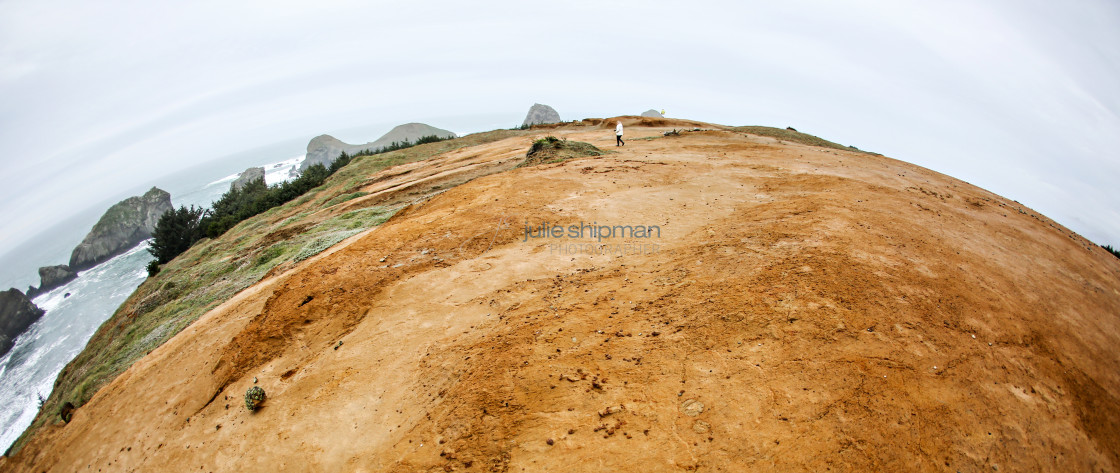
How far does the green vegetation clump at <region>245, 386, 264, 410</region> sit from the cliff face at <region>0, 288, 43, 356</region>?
176 ft

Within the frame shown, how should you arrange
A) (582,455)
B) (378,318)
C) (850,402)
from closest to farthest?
1. (582,455)
2. (850,402)
3. (378,318)

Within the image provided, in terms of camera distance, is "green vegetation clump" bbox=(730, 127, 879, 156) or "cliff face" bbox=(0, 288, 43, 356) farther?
"cliff face" bbox=(0, 288, 43, 356)

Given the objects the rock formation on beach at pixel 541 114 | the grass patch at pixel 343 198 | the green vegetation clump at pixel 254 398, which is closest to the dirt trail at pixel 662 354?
the green vegetation clump at pixel 254 398

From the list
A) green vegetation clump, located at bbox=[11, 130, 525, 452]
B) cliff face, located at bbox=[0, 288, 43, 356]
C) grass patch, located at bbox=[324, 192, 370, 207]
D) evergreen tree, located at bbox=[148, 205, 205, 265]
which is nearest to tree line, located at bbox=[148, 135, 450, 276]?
evergreen tree, located at bbox=[148, 205, 205, 265]

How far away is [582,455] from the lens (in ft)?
12.2

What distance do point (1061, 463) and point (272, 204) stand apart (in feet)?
109

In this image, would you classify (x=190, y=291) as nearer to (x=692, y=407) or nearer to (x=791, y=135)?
(x=692, y=407)

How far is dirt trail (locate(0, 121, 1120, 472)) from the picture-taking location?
→ 390 centimetres

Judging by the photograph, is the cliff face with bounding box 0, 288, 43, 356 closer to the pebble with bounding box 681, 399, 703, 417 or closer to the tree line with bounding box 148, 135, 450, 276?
the tree line with bounding box 148, 135, 450, 276

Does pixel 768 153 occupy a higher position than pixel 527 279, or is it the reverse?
pixel 768 153

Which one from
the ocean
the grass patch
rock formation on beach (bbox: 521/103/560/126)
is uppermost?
rock formation on beach (bbox: 521/103/560/126)

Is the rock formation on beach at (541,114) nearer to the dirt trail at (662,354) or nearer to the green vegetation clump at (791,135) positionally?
the green vegetation clump at (791,135)

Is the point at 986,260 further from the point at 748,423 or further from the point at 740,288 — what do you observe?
the point at 748,423

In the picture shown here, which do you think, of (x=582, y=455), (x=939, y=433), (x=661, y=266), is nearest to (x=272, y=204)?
(x=661, y=266)
